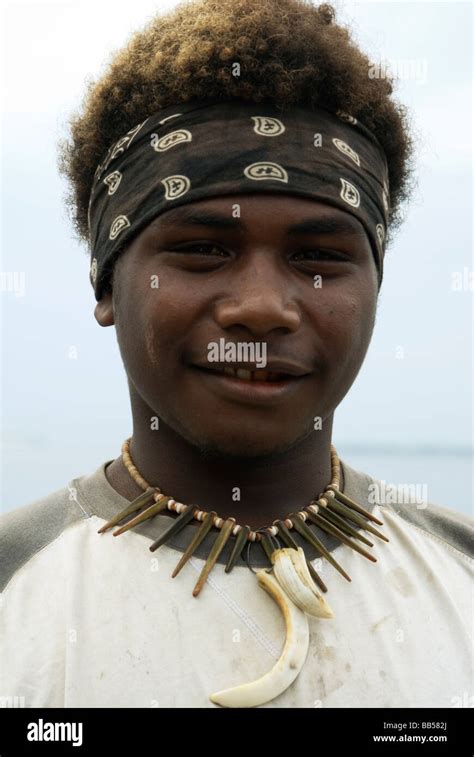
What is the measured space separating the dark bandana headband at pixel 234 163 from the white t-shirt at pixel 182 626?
91cm

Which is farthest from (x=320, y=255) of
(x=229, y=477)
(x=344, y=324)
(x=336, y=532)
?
(x=336, y=532)

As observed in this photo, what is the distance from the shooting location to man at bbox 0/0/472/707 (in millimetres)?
2643

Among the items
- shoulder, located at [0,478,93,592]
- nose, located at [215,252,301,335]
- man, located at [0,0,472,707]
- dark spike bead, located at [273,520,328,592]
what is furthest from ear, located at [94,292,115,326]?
dark spike bead, located at [273,520,328,592]

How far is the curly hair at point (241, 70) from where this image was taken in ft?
9.67

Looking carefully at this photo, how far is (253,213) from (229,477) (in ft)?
2.63

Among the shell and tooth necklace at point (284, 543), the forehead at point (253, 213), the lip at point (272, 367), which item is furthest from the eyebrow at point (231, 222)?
the shell and tooth necklace at point (284, 543)

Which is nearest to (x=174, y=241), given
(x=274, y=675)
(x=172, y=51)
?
(x=172, y=51)

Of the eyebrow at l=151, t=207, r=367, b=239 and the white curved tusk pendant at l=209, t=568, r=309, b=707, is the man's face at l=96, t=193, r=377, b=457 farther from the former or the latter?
the white curved tusk pendant at l=209, t=568, r=309, b=707

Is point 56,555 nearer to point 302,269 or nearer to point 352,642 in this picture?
point 352,642

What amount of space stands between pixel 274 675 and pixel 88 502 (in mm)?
825

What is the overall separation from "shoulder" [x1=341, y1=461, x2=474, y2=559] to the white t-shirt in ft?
0.72

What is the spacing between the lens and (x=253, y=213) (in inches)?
108

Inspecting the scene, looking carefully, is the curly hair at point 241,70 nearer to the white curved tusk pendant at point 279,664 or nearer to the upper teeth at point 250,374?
the upper teeth at point 250,374

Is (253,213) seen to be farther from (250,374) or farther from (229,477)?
(229,477)
